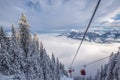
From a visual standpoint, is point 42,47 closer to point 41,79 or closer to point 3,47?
point 41,79

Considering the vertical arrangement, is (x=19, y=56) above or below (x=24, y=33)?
below

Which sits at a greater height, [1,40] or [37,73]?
[1,40]

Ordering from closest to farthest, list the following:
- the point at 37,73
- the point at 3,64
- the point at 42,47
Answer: the point at 3,64
the point at 37,73
the point at 42,47

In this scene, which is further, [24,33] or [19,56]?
[24,33]

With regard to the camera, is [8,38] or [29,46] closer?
[8,38]

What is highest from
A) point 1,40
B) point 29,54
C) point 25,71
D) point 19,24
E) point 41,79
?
point 19,24

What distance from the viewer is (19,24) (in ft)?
143

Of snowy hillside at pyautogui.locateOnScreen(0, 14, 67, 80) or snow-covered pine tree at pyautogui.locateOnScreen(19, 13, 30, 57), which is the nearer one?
snowy hillside at pyautogui.locateOnScreen(0, 14, 67, 80)

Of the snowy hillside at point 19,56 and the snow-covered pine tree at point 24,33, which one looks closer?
the snowy hillside at point 19,56

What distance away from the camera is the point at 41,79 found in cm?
4709

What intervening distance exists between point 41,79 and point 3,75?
1253 cm

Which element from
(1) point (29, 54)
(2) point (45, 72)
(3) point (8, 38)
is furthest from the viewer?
(2) point (45, 72)

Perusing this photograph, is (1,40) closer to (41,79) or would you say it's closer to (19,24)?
(19,24)

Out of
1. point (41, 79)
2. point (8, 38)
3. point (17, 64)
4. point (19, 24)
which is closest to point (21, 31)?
point (19, 24)
